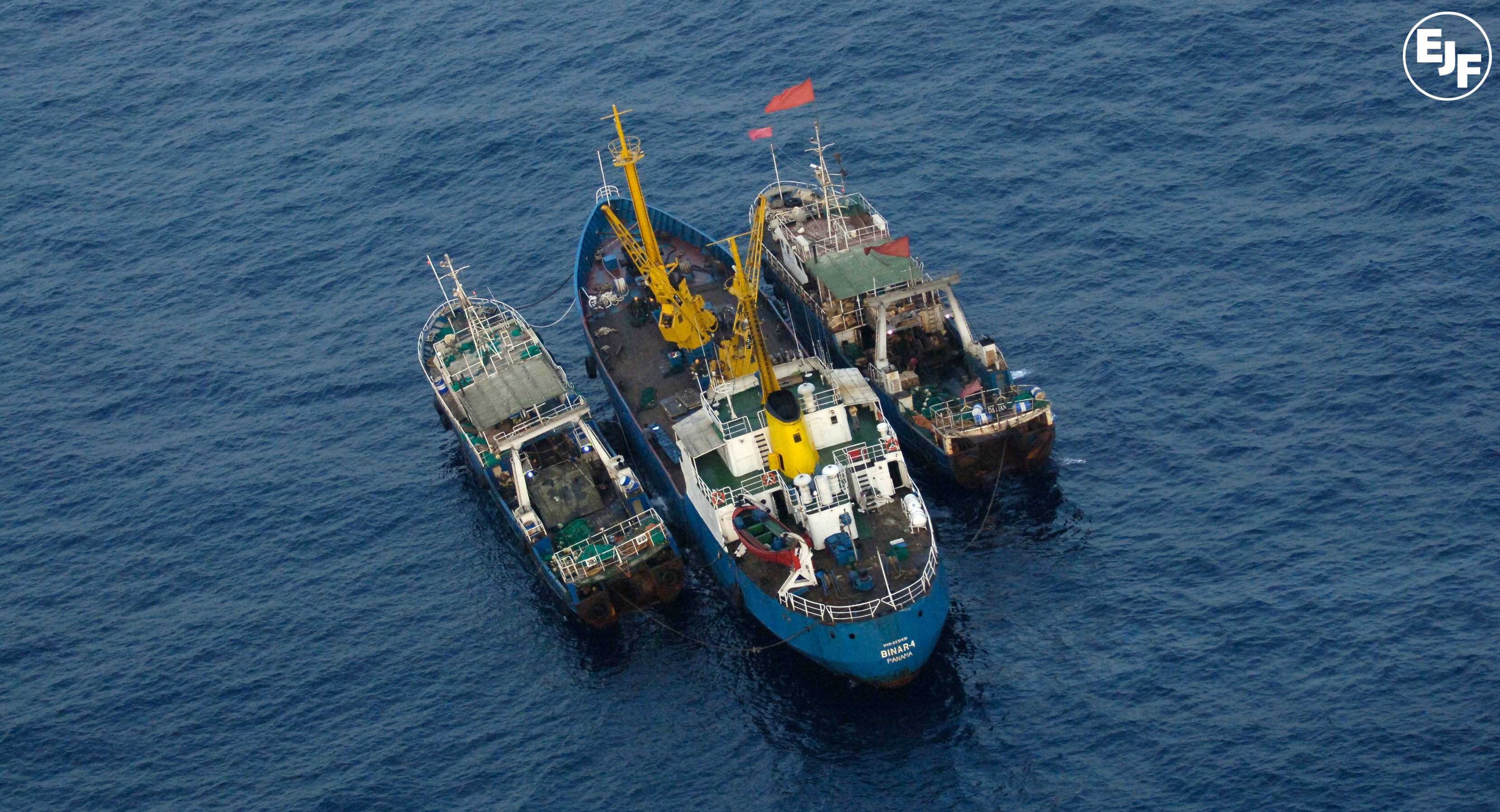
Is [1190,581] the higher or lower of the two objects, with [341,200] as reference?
lower

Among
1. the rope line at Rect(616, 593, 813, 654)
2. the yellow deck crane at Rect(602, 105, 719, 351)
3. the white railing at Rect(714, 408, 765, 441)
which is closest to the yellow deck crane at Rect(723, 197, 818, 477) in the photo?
the white railing at Rect(714, 408, 765, 441)

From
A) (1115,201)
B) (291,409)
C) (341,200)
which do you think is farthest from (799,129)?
(291,409)

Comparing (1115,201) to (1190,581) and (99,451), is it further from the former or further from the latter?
(99,451)

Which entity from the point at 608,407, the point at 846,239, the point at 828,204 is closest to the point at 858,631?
the point at 608,407

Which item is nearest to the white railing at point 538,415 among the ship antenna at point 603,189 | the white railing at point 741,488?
the white railing at point 741,488

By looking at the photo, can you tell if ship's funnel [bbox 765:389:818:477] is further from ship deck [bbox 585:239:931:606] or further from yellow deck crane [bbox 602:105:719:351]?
yellow deck crane [bbox 602:105:719:351]

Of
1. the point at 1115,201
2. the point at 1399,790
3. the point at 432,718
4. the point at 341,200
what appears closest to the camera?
the point at 1399,790
